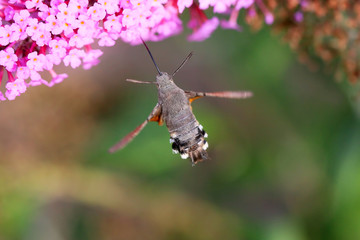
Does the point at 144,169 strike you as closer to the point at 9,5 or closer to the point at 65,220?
the point at 65,220

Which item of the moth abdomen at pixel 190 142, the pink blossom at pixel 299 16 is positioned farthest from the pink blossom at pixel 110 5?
the pink blossom at pixel 299 16

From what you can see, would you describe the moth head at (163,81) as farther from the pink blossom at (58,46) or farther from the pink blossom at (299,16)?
the pink blossom at (299,16)

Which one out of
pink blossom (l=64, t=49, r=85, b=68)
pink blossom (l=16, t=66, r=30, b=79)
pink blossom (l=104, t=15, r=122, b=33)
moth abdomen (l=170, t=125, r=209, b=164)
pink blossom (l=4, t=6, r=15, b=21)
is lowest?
moth abdomen (l=170, t=125, r=209, b=164)

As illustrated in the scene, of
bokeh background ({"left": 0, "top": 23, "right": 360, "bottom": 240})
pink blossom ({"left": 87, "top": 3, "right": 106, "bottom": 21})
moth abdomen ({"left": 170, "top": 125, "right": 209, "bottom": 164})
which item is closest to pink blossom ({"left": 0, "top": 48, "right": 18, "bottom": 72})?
pink blossom ({"left": 87, "top": 3, "right": 106, "bottom": 21})

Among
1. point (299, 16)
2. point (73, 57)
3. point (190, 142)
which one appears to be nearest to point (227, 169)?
point (299, 16)

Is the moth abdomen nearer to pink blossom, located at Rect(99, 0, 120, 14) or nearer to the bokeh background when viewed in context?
pink blossom, located at Rect(99, 0, 120, 14)

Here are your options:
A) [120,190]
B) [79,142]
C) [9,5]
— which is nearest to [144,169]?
[120,190]

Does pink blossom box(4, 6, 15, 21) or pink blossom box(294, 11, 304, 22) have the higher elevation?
pink blossom box(294, 11, 304, 22)

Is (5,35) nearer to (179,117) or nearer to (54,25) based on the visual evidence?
(54,25)
